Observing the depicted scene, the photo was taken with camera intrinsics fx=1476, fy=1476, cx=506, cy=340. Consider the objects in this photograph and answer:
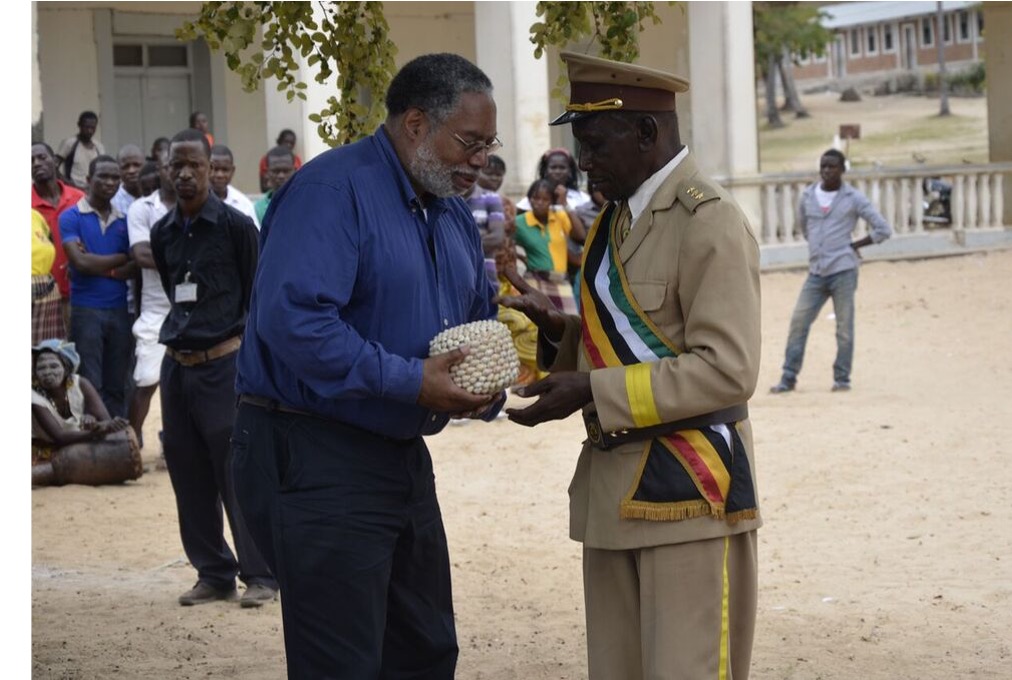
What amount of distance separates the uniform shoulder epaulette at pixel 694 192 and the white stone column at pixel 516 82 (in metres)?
13.8

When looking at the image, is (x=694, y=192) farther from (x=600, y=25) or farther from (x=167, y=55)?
(x=167, y=55)

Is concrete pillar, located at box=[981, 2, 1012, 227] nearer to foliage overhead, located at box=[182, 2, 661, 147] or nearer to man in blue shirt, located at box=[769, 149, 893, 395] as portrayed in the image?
man in blue shirt, located at box=[769, 149, 893, 395]

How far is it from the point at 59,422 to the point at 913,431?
234 inches

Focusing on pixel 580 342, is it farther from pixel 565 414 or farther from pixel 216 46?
pixel 216 46

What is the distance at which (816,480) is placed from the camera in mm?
9273

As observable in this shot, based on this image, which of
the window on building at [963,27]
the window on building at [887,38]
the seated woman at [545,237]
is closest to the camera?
the seated woman at [545,237]

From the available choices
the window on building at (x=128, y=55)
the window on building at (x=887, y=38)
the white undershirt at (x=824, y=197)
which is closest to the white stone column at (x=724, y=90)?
the white undershirt at (x=824, y=197)

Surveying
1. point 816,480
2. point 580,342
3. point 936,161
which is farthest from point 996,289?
point 936,161

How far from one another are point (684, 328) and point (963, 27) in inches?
2355

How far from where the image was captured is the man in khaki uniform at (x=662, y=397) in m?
3.68

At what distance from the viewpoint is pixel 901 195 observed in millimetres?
Result: 20766

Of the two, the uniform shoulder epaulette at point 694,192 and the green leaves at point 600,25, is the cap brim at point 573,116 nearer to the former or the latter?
the uniform shoulder epaulette at point 694,192

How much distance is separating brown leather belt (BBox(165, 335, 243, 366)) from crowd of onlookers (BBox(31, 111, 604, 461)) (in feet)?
8.48

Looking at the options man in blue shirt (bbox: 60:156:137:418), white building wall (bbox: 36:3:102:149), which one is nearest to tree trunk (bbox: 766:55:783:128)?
white building wall (bbox: 36:3:102:149)
